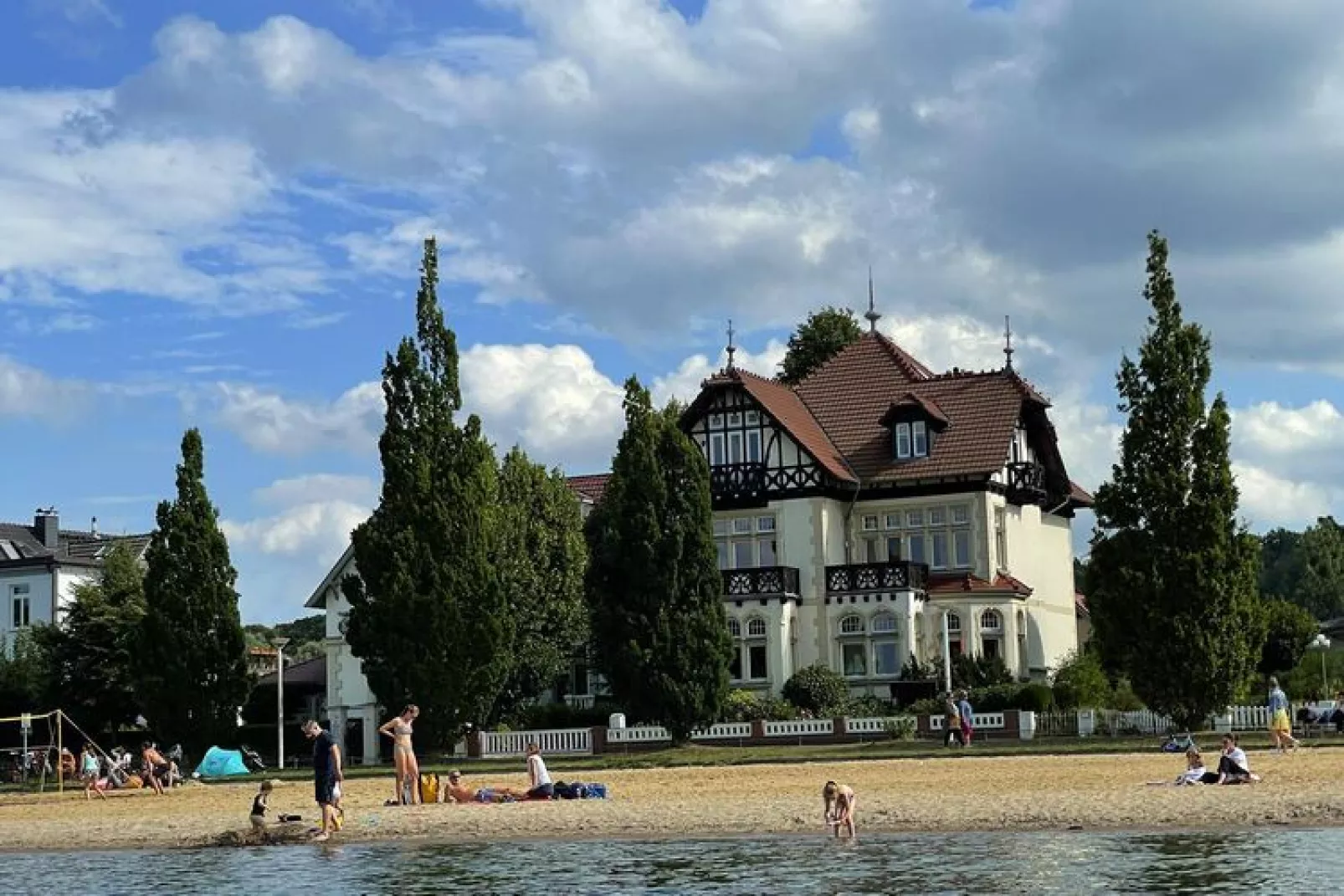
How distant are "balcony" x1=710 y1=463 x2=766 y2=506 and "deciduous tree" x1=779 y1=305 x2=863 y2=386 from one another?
1787 centimetres

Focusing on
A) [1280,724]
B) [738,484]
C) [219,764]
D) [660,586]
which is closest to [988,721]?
[660,586]

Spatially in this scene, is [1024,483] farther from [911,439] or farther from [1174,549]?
[1174,549]

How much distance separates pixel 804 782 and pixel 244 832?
11.2m

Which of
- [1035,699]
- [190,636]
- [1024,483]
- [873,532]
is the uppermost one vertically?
[1024,483]

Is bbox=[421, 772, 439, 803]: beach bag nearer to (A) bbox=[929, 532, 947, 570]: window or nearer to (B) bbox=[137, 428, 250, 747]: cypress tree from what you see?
(B) bbox=[137, 428, 250, 747]: cypress tree

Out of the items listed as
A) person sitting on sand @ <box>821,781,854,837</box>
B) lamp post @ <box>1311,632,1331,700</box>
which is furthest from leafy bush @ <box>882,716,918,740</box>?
person sitting on sand @ <box>821,781,854,837</box>

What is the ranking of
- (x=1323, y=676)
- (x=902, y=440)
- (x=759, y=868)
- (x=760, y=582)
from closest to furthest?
(x=759, y=868)
(x=760, y=582)
(x=1323, y=676)
(x=902, y=440)

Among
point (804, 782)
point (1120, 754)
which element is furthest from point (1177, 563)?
point (804, 782)

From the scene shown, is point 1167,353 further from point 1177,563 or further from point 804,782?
point 804,782

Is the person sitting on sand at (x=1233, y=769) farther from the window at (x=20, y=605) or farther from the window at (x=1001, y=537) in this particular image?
the window at (x=20, y=605)

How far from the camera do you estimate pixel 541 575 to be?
62.1 metres

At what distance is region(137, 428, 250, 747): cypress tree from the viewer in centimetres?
5131

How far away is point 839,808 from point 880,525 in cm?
3564

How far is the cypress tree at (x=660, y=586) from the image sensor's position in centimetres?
5103
